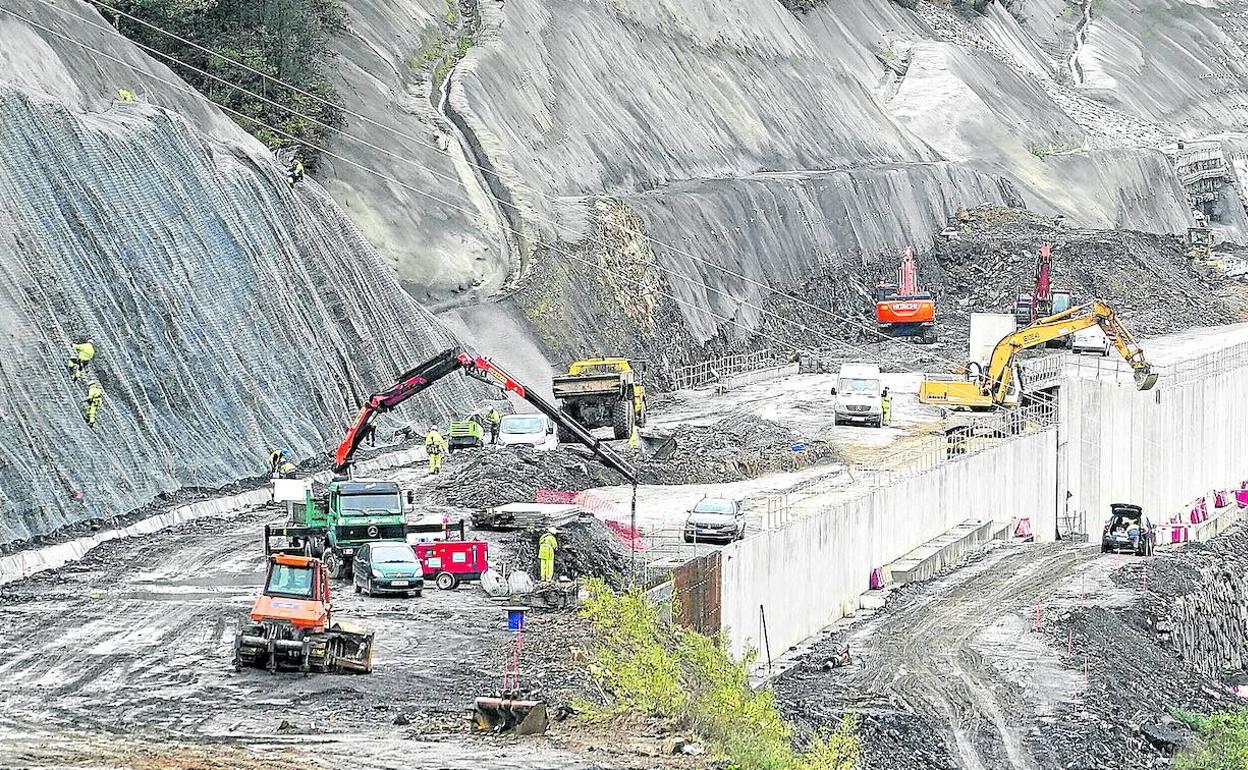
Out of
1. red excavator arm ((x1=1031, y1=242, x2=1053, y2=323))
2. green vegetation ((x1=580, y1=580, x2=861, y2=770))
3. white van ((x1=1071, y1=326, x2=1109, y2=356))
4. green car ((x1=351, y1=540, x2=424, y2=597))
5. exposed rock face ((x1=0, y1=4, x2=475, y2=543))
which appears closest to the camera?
green vegetation ((x1=580, y1=580, x2=861, y2=770))

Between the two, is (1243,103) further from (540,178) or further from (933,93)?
(540,178)

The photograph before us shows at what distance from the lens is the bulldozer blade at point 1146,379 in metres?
67.4

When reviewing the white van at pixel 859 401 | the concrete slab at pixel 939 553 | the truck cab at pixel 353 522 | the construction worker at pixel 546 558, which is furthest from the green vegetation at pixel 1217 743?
the white van at pixel 859 401

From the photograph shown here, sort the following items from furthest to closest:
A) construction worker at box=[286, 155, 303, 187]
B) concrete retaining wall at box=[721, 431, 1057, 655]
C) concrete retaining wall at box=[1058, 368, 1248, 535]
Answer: concrete retaining wall at box=[1058, 368, 1248, 535] → construction worker at box=[286, 155, 303, 187] → concrete retaining wall at box=[721, 431, 1057, 655]

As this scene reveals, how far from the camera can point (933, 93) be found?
11844cm

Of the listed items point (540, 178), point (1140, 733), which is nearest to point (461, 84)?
point (540, 178)

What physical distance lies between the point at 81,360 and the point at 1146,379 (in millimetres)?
37961

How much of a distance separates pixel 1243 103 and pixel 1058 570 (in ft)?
387

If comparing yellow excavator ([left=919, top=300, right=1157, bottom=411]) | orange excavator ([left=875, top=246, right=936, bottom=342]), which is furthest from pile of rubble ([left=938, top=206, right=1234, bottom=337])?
yellow excavator ([left=919, top=300, right=1157, bottom=411])

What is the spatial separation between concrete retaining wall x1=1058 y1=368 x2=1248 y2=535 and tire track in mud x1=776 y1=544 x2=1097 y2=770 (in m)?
18.4

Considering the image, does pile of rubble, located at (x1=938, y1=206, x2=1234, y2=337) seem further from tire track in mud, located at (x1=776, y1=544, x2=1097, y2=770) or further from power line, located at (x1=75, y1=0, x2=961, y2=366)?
tire track in mud, located at (x1=776, y1=544, x2=1097, y2=770)

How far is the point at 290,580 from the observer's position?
2781 centimetres

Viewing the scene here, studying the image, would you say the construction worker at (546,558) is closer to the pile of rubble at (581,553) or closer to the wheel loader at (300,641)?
the pile of rubble at (581,553)

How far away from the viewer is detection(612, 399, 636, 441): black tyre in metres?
51.8
